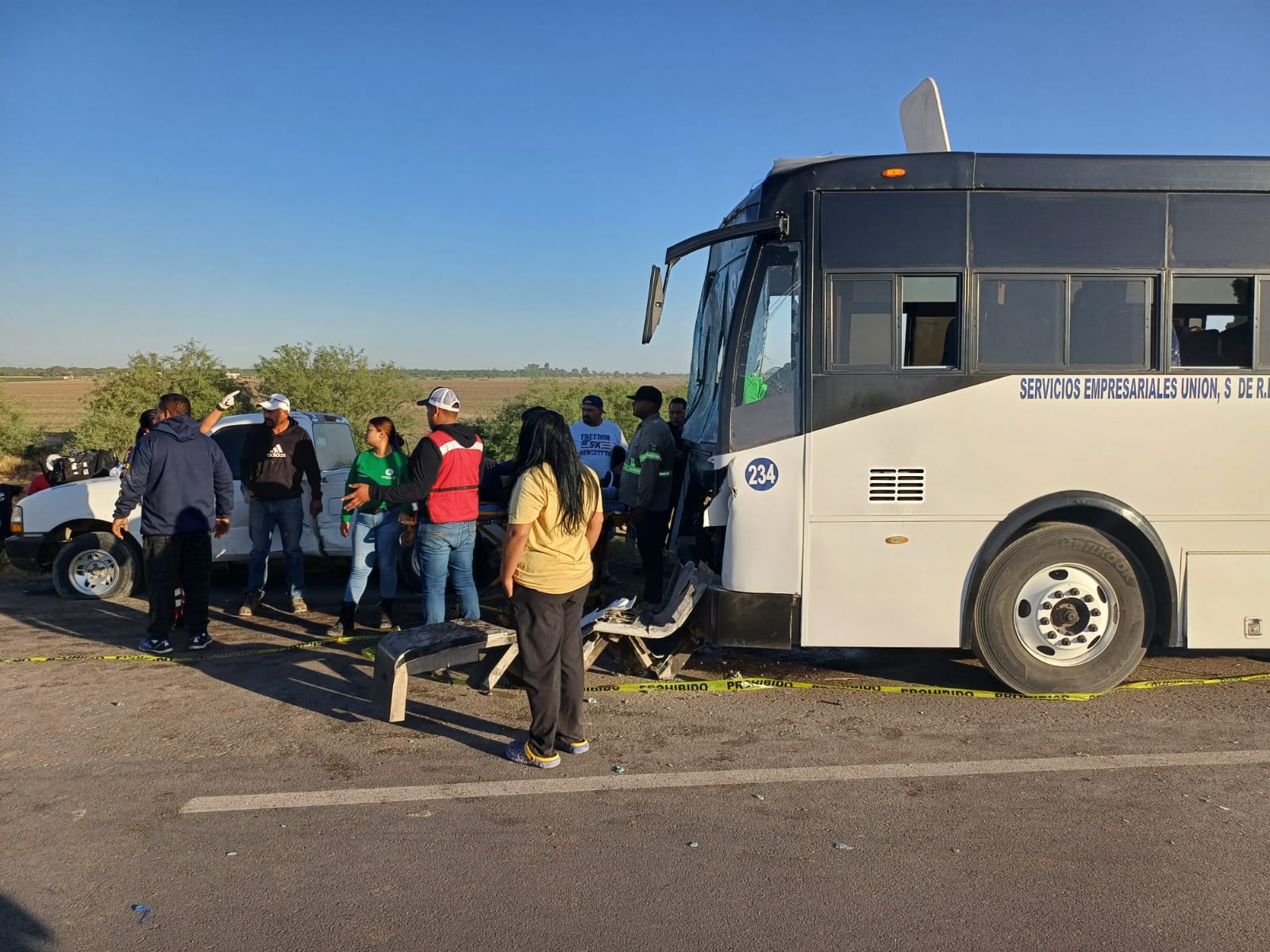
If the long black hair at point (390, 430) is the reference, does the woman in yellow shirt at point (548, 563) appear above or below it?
below

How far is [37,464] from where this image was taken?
76.3ft

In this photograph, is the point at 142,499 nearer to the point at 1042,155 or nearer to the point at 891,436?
the point at 891,436

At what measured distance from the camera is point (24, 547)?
9.12 metres

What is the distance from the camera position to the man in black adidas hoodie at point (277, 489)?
8375mm

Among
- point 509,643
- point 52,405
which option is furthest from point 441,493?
point 52,405

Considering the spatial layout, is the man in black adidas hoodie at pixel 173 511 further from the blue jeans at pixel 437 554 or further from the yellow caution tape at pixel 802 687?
the yellow caution tape at pixel 802 687

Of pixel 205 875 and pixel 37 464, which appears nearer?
pixel 205 875

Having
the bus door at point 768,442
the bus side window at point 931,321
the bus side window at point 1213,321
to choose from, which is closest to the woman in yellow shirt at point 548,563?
the bus door at point 768,442

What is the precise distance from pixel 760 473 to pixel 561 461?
1.57 m

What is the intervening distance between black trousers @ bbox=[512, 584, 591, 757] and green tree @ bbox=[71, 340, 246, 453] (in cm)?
1519

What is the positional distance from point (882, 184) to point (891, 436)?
1.57m

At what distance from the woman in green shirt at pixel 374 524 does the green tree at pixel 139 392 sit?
467 inches

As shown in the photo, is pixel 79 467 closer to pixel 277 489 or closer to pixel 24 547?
pixel 24 547

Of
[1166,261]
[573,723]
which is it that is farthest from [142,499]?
[1166,261]
